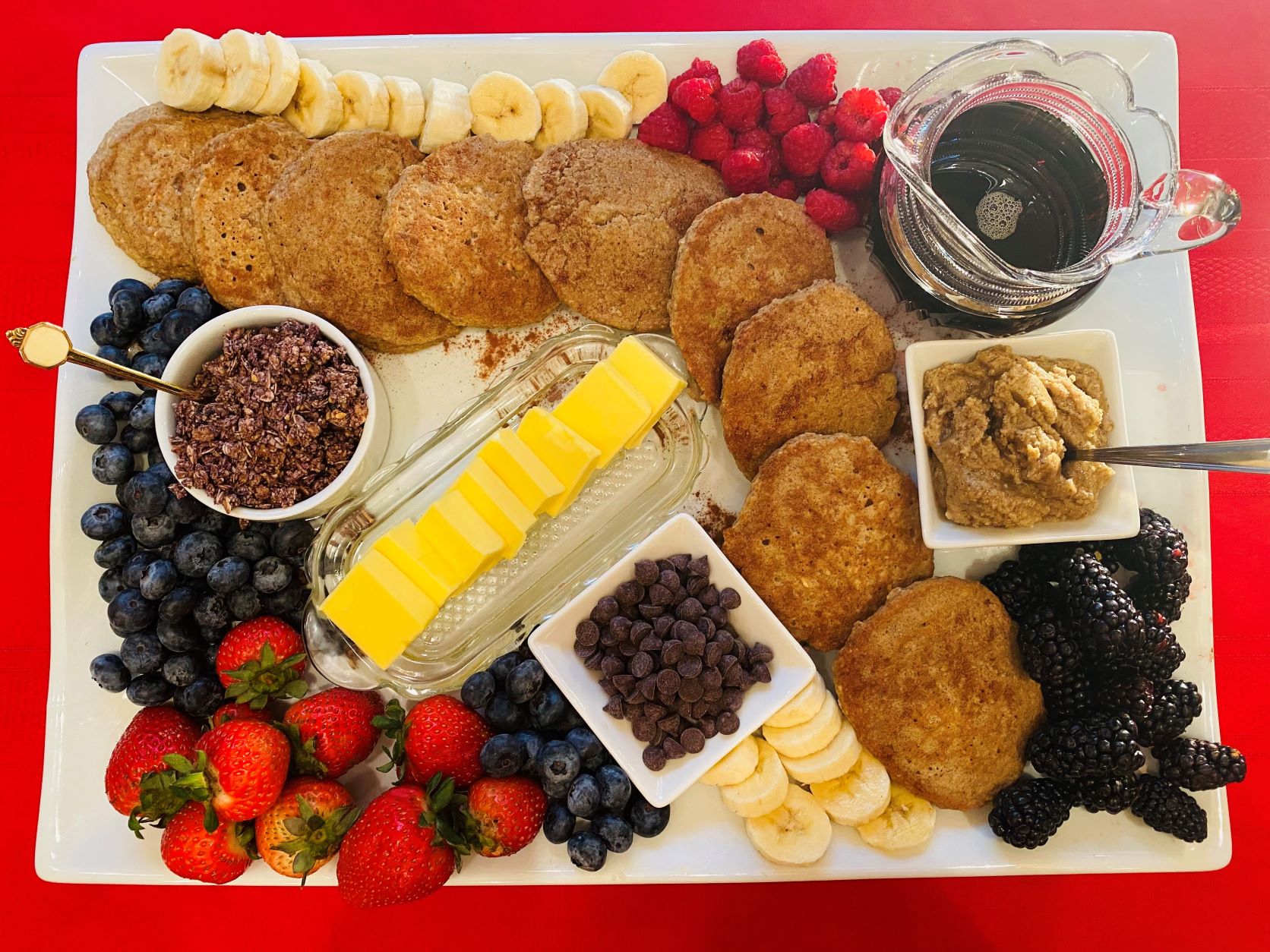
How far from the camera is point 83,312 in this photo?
A: 176 centimetres

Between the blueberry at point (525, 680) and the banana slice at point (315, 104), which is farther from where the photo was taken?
the banana slice at point (315, 104)

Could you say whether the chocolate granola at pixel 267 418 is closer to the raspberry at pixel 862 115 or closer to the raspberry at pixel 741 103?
the raspberry at pixel 741 103

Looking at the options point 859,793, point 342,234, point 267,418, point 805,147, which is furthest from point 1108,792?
point 342,234

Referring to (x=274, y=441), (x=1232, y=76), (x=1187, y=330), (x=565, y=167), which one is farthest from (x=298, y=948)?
(x=1232, y=76)

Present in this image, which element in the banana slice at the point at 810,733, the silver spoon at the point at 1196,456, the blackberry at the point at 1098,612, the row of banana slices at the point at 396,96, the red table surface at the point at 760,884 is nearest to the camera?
the silver spoon at the point at 1196,456

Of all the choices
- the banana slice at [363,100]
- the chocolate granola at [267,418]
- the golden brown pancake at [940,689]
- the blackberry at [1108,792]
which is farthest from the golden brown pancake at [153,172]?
the blackberry at [1108,792]

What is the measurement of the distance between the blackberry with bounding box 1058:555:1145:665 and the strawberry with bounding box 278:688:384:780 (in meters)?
1.37

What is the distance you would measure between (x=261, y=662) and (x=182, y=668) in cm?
20

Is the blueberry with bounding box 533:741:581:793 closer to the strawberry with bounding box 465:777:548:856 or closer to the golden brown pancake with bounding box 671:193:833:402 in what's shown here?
the strawberry with bounding box 465:777:548:856

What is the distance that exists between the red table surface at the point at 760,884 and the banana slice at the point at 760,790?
0.43 m

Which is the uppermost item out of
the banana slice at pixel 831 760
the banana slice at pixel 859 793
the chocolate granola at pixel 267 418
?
the chocolate granola at pixel 267 418

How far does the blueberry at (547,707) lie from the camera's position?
61.7 inches

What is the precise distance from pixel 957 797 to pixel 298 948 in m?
1.53

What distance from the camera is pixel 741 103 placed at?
1.64 metres
